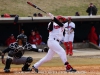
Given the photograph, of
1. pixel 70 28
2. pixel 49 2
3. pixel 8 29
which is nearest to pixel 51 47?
pixel 70 28

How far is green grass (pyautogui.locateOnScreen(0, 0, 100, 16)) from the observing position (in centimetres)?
3152

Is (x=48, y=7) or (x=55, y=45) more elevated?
(x=48, y=7)

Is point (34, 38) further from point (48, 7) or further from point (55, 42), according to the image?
point (48, 7)

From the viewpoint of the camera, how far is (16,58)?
12109 mm

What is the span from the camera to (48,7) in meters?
33.1

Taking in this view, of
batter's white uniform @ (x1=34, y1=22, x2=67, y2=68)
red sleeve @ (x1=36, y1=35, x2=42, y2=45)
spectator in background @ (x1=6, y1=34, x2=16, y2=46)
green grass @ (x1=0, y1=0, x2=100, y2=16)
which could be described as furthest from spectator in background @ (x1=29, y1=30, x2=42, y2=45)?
batter's white uniform @ (x1=34, y1=22, x2=67, y2=68)

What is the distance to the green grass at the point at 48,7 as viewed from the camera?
103 feet

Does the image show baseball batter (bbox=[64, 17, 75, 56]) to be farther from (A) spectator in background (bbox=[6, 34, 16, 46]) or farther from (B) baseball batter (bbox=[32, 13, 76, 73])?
(B) baseball batter (bbox=[32, 13, 76, 73])

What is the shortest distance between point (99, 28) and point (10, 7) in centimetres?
962

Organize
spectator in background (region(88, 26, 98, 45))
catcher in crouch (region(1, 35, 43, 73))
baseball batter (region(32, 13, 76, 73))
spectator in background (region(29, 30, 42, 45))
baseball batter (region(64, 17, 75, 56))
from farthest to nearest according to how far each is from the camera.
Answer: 1. spectator in background (region(88, 26, 98, 45))
2. spectator in background (region(29, 30, 42, 45))
3. baseball batter (region(64, 17, 75, 56))
4. baseball batter (region(32, 13, 76, 73))
5. catcher in crouch (region(1, 35, 43, 73))

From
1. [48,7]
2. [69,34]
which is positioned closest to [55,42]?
[69,34]

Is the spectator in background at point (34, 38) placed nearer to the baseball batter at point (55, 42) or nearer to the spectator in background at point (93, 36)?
the spectator in background at point (93, 36)

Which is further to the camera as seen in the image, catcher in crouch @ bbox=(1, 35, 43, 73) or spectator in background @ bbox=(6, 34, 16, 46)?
spectator in background @ bbox=(6, 34, 16, 46)

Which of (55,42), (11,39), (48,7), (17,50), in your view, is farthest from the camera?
(48,7)
